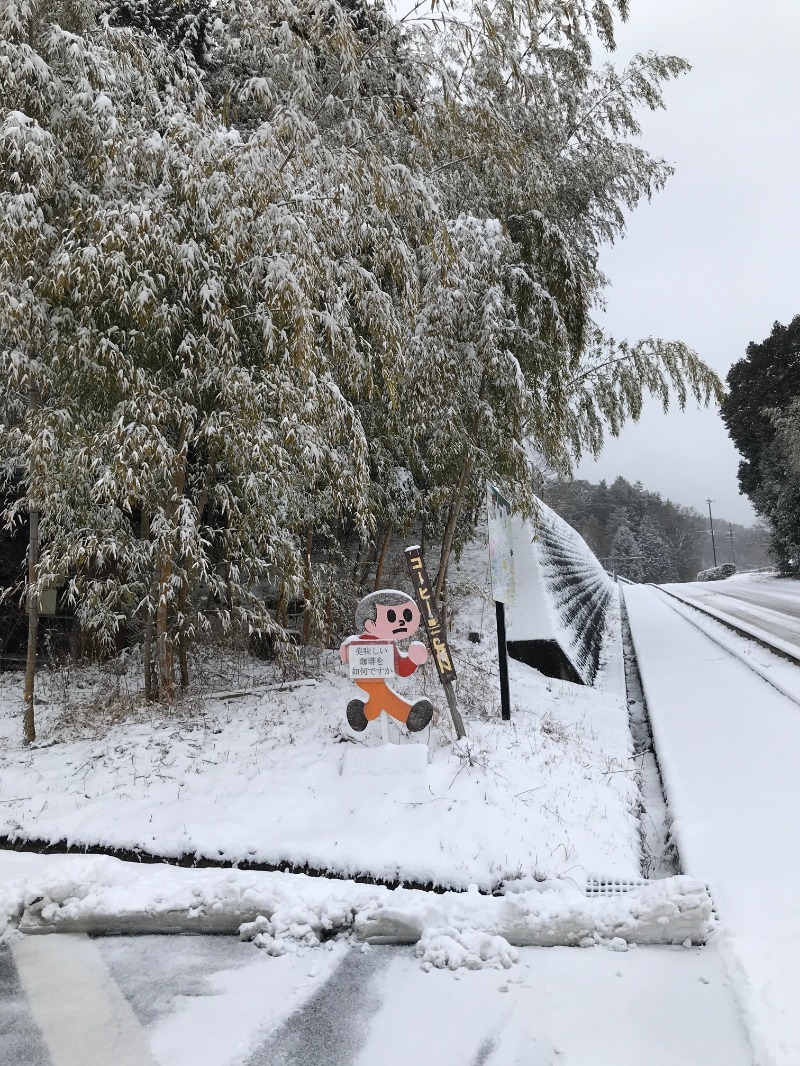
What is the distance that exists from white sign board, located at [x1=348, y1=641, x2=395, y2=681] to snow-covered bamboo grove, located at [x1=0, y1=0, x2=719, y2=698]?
1.25m

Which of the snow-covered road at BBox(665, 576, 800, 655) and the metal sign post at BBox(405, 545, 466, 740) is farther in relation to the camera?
the snow-covered road at BBox(665, 576, 800, 655)

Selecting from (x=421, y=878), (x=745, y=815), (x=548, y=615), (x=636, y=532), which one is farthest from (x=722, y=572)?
(x=421, y=878)

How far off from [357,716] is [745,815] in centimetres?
220

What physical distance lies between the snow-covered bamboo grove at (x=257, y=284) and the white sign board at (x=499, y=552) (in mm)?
714

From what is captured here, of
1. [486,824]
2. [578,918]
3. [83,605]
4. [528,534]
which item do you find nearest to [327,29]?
[83,605]

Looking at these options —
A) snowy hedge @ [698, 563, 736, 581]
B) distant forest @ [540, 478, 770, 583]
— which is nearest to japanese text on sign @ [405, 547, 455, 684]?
snowy hedge @ [698, 563, 736, 581]

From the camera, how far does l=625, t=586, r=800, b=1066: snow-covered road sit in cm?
216

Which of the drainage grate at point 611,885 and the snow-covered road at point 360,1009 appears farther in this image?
the drainage grate at point 611,885

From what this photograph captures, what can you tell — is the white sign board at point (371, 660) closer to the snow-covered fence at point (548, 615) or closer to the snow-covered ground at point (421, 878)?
the snow-covered ground at point (421, 878)

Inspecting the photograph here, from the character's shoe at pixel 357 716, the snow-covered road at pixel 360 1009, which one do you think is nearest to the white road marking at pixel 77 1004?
the snow-covered road at pixel 360 1009

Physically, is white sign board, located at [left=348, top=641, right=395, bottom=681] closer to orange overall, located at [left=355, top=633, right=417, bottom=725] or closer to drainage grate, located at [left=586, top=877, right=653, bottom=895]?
orange overall, located at [left=355, top=633, right=417, bottom=725]

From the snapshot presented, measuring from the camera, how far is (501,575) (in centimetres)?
518

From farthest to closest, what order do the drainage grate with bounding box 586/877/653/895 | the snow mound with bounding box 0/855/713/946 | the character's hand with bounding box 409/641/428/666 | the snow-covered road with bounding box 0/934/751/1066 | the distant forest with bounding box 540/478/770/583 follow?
the distant forest with bounding box 540/478/770/583
the character's hand with bounding box 409/641/428/666
the drainage grate with bounding box 586/877/653/895
the snow mound with bounding box 0/855/713/946
the snow-covered road with bounding box 0/934/751/1066

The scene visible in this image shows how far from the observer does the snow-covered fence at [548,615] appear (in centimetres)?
710
